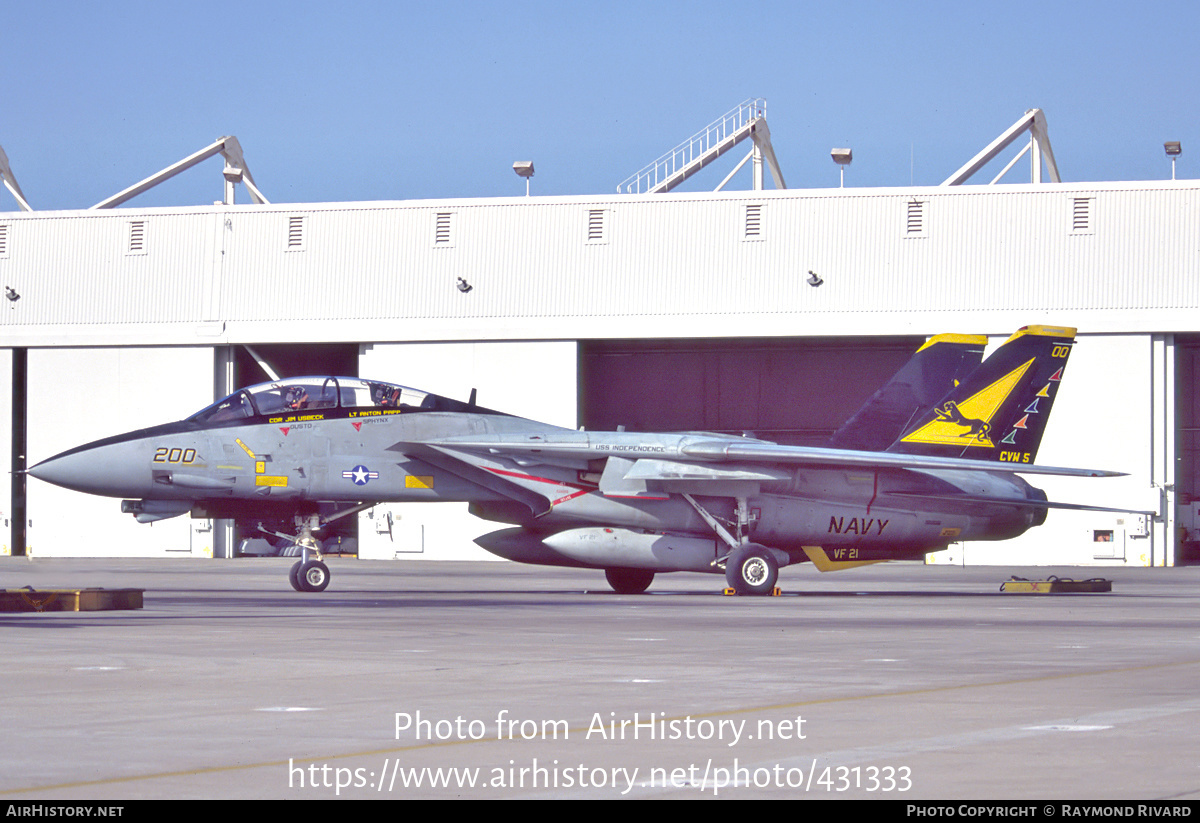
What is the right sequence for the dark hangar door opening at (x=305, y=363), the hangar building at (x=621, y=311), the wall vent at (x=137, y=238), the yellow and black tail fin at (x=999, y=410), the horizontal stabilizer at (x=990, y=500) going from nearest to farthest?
the horizontal stabilizer at (x=990, y=500)
the yellow and black tail fin at (x=999, y=410)
the hangar building at (x=621, y=311)
the wall vent at (x=137, y=238)
the dark hangar door opening at (x=305, y=363)

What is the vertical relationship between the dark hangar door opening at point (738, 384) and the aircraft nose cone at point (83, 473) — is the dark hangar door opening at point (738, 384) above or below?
above

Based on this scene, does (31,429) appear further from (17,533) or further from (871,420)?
(871,420)

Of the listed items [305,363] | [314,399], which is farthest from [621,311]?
[314,399]

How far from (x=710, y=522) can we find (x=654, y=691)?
A: 14.5m

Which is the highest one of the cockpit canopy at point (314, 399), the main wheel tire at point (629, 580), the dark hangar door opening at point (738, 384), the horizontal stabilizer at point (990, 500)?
the dark hangar door opening at point (738, 384)

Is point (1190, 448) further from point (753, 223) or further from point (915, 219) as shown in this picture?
point (753, 223)

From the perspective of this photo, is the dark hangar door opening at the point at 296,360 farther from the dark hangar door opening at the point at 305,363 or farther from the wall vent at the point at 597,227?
the wall vent at the point at 597,227

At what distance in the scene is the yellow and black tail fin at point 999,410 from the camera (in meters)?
25.4

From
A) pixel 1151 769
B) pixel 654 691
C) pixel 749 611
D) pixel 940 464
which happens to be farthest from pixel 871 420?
pixel 1151 769

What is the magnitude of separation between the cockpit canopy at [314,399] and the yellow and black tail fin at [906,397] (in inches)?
292

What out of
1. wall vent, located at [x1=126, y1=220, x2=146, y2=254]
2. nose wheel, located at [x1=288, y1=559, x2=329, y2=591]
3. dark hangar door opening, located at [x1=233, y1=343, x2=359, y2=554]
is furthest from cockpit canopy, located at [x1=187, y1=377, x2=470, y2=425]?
wall vent, located at [x1=126, y1=220, x2=146, y2=254]

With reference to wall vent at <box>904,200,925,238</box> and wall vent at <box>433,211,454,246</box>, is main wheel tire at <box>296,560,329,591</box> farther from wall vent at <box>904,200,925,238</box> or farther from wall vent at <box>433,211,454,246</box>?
wall vent at <box>904,200,925,238</box>

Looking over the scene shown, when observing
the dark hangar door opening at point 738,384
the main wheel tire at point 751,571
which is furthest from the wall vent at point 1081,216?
the main wheel tire at point 751,571

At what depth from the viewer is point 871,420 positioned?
26422 mm
